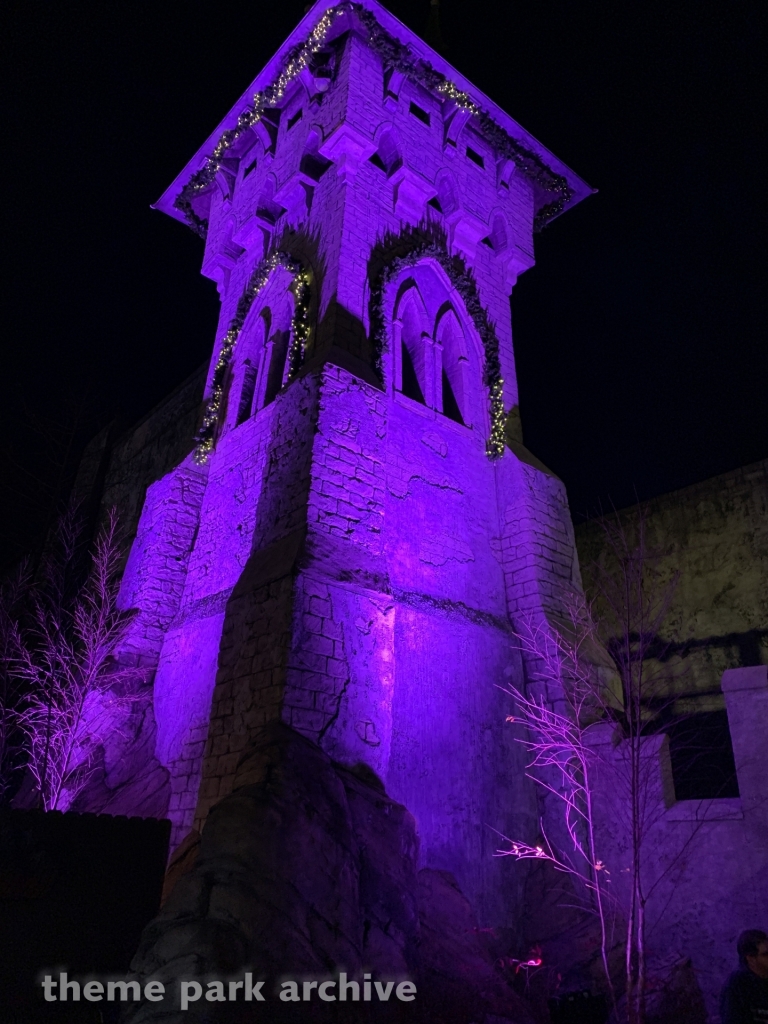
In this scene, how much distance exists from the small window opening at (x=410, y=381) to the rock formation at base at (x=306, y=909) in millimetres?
6052

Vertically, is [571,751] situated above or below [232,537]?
below

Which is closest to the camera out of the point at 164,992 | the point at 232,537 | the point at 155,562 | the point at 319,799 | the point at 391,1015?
the point at 164,992

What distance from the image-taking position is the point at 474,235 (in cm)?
1155

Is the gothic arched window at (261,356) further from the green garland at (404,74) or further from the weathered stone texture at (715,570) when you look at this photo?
the weathered stone texture at (715,570)

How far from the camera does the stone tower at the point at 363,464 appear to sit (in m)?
6.72

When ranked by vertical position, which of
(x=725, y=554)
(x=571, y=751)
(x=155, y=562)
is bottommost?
(x=571, y=751)

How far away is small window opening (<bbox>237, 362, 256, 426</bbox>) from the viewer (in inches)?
416

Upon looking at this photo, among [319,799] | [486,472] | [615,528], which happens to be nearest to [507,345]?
[486,472]

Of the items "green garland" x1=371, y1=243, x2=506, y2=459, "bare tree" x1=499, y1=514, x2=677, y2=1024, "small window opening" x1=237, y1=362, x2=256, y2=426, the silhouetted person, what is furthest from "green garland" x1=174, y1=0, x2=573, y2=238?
the silhouetted person

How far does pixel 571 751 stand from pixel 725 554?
5273 mm

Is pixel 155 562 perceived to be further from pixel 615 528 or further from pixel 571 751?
pixel 615 528

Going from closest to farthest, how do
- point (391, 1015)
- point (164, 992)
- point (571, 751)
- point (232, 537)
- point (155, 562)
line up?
point (164, 992)
point (391, 1015)
point (571, 751)
point (232, 537)
point (155, 562)

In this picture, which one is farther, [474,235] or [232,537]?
[474,235]

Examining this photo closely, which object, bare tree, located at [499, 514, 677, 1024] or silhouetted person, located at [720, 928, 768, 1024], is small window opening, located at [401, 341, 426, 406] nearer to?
bare tree, located at [499, 514, 677, 1024]
